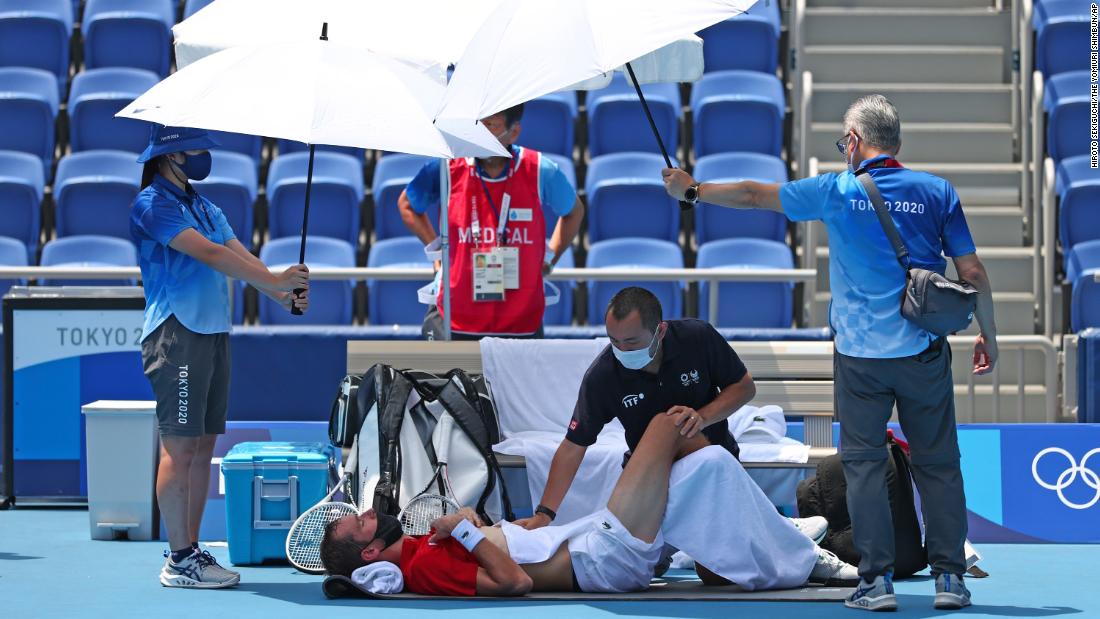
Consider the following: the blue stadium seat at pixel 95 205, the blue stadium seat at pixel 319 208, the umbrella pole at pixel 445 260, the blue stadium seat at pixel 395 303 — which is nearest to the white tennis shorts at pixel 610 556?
the umbrella pole at pixel 445 260

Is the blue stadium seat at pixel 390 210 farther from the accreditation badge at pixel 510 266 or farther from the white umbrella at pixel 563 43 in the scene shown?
the white umbrella at pixel 563 43

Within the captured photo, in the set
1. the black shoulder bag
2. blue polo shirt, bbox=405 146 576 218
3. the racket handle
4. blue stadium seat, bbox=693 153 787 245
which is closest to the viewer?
the black shoulder bag

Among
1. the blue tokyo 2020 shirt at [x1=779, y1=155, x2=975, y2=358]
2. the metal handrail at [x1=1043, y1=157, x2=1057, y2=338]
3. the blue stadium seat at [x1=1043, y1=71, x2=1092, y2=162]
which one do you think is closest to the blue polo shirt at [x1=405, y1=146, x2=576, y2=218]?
the blue tokyo 2020 shirt at [x1=779, y1=155, x2=975, y2=358]

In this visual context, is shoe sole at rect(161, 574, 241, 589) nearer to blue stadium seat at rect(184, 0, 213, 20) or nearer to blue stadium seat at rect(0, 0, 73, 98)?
blue stadium seat at rect(184, 0, 213, 20)

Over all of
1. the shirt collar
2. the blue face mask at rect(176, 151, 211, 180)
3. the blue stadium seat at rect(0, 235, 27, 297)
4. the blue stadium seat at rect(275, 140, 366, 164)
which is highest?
the blue stadium seat at rect(275, 140, 366, 164)

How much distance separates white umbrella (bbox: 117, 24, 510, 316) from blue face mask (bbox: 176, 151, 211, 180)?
30cm

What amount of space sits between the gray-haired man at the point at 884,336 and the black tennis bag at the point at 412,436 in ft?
5.39

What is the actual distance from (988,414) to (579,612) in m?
4.71

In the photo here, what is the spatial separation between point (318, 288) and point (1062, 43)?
561 centimetres

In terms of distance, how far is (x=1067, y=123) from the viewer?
1105cm

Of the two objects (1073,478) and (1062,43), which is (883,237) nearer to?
(1073,478)

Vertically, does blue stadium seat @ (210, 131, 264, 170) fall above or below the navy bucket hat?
above

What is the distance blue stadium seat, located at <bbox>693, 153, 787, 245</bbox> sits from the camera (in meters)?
10.7

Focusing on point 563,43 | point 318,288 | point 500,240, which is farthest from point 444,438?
point 318,288
